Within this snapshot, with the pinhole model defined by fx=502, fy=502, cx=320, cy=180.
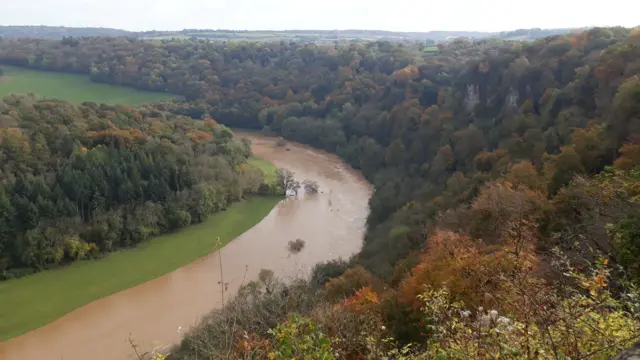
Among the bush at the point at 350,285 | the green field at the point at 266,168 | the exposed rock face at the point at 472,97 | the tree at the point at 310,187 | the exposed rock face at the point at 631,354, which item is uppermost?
the exposed rock face at the point at 631,354

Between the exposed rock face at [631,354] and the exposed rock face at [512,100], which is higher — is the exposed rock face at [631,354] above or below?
above

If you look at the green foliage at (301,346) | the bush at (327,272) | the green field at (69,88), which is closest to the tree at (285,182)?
the bush at (327,272)

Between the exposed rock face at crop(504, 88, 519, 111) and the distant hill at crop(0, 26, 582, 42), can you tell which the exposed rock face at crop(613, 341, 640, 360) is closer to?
the exposed rock face at crop(504, 88, 519, 111)

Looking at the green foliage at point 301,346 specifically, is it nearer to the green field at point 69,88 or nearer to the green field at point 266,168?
the green field at point 266,168

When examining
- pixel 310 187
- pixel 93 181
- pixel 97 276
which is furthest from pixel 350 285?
pixel 310 187

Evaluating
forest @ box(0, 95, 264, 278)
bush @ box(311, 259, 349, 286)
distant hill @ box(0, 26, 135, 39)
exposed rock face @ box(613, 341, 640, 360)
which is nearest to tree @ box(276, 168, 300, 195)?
forest @ box(0, 95, 264, 278)

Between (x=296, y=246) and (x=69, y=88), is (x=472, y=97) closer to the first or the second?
(x=296, y=246)
